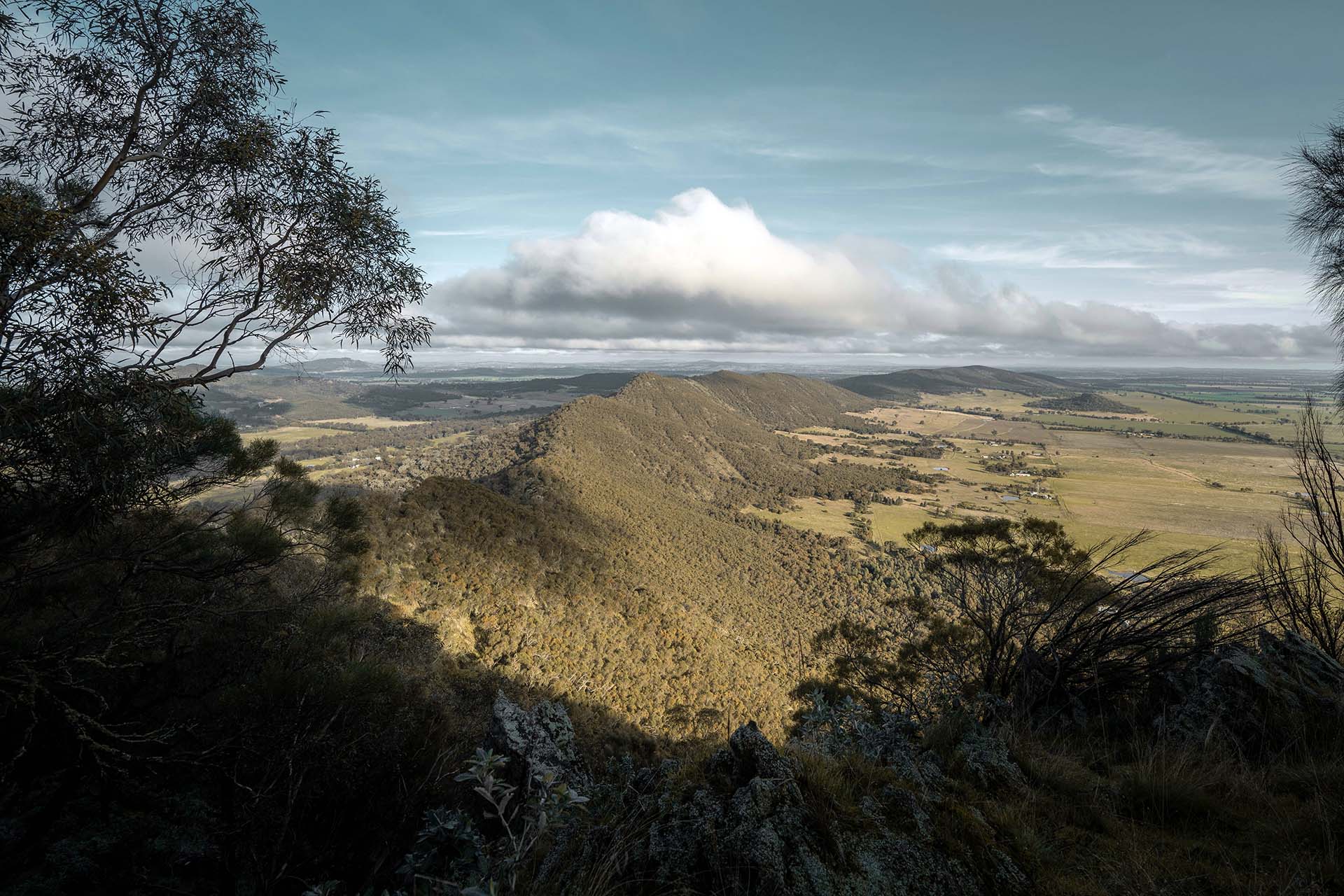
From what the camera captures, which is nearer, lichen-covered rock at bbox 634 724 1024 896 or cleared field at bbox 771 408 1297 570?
lichen-covered rock at bbox 634 724 1024 896

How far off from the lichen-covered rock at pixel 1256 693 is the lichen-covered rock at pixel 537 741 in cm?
745

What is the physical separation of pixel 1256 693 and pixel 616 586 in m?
36.3

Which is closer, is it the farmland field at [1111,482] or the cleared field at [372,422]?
the farmland field at [1111,482]

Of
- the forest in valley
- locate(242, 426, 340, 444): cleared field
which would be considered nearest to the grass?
the forest in valley

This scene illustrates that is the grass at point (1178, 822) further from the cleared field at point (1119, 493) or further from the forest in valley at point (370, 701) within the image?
the cleared field at point (1119, 493)

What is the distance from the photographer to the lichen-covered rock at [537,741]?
736 centimetres

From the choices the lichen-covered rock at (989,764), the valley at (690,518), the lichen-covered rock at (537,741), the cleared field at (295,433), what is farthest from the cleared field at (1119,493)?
the cleared field at (295,433)

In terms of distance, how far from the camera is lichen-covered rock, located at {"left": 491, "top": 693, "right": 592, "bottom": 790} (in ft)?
24.2

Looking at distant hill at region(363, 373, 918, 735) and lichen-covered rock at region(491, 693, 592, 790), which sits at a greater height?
lichen-covered rock at region(491, 693, 592, 790)

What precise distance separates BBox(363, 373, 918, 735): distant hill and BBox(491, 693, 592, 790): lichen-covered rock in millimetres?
14743

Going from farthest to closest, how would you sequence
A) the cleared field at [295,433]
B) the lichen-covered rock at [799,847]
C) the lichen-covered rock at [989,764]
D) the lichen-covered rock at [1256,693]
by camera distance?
the cleared field at [295,433]
the lichen-covered rock at [1256,693]
the lichen-covered rock at [989,764]
the lichen-covered rock at [799,847]

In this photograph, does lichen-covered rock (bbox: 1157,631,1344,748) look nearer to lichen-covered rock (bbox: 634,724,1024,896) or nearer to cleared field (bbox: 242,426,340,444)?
lichen-covered rock (bbox: 634,724,1024,896)

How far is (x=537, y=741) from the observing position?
7.82 m

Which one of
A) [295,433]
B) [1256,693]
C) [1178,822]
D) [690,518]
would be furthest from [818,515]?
[295,433]
